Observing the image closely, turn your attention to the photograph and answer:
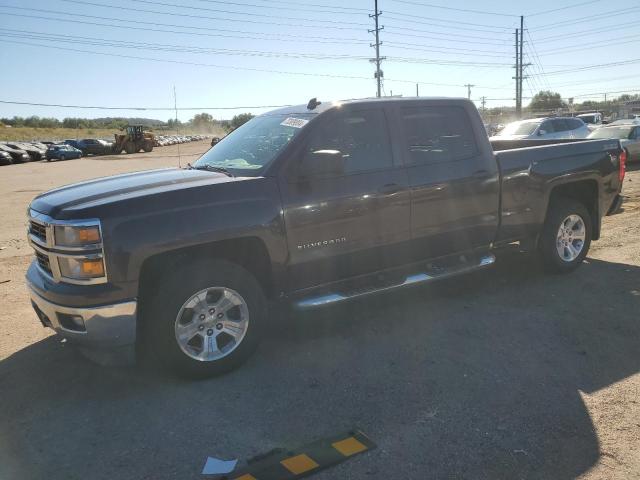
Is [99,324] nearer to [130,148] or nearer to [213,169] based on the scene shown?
[213,169]

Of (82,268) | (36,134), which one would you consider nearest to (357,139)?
(82,268)

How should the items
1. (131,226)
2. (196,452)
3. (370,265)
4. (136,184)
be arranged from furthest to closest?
1. (370,265)
2. (136,184)
3. (131,226)
4. (196,452)

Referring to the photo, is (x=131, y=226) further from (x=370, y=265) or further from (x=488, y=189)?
(x=488, y=189)

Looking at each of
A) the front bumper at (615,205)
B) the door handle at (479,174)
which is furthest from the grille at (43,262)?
the front bumper at (615,205)

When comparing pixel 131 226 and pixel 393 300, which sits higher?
pixel 131 226

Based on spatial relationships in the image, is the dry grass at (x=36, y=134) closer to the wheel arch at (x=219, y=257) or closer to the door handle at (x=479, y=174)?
the door handle at (x=479, y=174)

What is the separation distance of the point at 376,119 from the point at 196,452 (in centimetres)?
309

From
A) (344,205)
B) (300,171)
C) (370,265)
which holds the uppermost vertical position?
(300,171)

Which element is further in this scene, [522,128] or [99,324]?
[522,128]

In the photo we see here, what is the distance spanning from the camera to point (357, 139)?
4.65 metres

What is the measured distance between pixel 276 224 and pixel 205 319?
87 centimetres

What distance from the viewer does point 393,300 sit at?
5.61 metres

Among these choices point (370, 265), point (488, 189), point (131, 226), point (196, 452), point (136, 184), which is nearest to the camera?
point (196, 452)

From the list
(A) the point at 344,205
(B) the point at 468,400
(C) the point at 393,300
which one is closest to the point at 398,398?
(B) the point at 468,400
